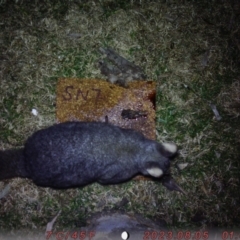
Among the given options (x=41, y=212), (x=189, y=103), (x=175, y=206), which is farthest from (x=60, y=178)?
(x=189, y=103)

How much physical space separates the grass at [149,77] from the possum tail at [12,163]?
47 cm

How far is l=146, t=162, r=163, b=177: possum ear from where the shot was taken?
13.3 ft

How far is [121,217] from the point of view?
4625mm

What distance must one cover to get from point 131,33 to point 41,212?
2.62 metres

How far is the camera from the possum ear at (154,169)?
4.07 metres

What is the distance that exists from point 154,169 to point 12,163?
1.61 meters

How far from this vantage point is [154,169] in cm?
408

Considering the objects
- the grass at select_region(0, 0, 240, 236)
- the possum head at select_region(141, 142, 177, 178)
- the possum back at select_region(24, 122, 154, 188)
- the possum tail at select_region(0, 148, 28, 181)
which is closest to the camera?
the possum back at select_region(24, 122, 154, 188)

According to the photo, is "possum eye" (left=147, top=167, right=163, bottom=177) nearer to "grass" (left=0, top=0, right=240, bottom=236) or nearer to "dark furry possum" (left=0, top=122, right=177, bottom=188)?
"dark furry possum" (left=0, top=122, right=177, bottom=188)

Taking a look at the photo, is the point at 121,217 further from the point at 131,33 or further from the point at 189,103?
the point at 131,33

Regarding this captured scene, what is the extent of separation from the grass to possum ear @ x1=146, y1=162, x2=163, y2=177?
2.42 ft
